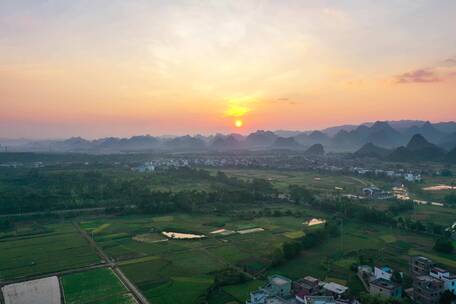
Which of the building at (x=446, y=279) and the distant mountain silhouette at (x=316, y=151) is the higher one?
the distant mountain silhouette at (x=316, y=151)

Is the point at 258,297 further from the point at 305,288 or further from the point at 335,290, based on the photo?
the point at 335,290

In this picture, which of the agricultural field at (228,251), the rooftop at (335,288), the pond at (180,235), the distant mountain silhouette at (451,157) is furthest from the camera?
the distant mountain silhouette at (451,157)

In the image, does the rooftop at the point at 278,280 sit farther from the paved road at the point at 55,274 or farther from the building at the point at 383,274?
the paved road at the point at 55,274

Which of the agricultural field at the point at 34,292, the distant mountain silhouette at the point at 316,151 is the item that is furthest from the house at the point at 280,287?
the distant mountain silhouette at the point at 316,151

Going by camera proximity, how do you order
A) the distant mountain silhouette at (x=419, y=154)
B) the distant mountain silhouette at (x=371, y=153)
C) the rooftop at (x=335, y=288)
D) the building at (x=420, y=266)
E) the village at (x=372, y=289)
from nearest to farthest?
the village at (x=372, y=289), the rooftop at (x=335, y=288), the building at (x=420, y=266), the distant mountain silhouette at (x=419, y=154), the distant mountain silhouette at (x=371, y=153)

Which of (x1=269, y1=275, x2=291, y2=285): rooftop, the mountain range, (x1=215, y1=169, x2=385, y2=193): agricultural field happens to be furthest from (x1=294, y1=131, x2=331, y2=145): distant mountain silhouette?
(x1=269, y1=275, x2=291, y2=285): rooftop

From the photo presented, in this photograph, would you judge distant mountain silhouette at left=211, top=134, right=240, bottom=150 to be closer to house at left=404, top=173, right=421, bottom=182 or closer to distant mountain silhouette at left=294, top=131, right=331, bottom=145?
distant mountain silhouette at left=294, top=131, right=331, bottom=145

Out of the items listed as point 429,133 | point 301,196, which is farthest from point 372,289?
point 429,133
